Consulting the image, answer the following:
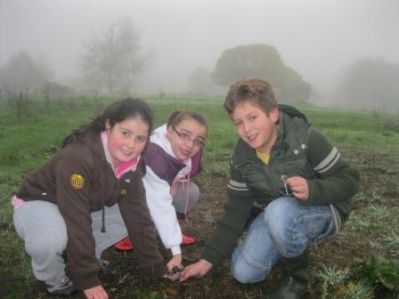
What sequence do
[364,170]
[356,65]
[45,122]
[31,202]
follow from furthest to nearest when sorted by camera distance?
[356,65]
[45,122]
[364,170]
[31,202]

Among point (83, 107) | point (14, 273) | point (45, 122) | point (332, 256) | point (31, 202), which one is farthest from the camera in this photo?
point (83, 107)

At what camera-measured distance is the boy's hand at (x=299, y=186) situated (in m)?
3.21

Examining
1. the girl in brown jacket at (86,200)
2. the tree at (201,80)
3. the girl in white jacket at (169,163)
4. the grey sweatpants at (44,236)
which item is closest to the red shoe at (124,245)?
the girl in brown jacket at (86,200)

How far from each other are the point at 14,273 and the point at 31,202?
2.55 feet

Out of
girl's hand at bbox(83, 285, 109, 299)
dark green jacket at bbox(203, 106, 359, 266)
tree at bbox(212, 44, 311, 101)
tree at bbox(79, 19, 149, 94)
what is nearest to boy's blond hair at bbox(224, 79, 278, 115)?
dark green jacket at bbox(203, 106, 359, 266)

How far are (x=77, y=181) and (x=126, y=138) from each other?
0.51 metres

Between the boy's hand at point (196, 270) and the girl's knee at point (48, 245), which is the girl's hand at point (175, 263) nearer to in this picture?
the boy's hand at point (196, 270)

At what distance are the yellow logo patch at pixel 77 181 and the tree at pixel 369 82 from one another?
70521 millimetres

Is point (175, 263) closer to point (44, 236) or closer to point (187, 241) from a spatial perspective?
point (187, 241)

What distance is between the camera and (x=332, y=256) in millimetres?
4129

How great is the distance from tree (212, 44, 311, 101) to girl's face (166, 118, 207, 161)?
2398 inches

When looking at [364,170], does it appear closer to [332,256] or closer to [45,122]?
[332,256]

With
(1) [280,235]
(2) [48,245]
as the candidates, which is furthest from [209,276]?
(2) [48,245]

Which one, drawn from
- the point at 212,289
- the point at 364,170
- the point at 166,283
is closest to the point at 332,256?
the point at 212,289
